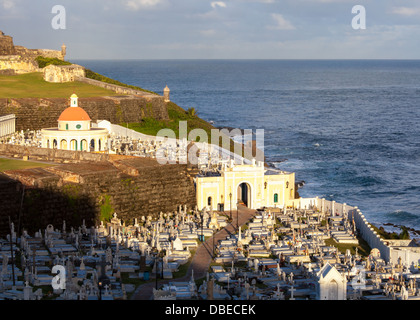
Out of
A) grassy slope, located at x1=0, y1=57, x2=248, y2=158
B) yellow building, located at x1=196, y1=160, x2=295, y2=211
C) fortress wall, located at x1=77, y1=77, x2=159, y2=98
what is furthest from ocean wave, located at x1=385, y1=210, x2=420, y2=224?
fortress wall, located at x1=77, y1=77, x2=159, y2=98

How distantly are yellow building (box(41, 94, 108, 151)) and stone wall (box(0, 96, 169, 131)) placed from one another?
579 inches

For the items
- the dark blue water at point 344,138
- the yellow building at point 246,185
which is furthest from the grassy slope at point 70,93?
the yellow building at point 246,185

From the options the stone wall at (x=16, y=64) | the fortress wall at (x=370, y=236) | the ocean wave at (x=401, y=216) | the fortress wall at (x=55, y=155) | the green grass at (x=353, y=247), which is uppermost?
the stone wall at (x=16, y=64)

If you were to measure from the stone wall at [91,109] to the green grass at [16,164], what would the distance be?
65.8 ft

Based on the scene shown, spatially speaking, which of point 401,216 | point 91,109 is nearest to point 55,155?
point 91,109

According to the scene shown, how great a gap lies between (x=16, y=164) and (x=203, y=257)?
16814mm

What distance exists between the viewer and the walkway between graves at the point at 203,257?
124ft

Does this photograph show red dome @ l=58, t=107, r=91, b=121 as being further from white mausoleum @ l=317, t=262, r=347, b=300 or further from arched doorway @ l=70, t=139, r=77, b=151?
white mausoleum @ l=317, t=262, r=347, b=300

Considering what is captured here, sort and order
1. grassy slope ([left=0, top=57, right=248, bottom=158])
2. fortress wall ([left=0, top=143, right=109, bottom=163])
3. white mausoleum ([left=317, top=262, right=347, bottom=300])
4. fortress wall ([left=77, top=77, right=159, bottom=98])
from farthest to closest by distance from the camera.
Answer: fortress wall ([left=77, top=77, right=159, bottom=98]) < grassy slope ([left=0, top=57, right=248, bottom=158]) < fortress wall ([left=0, top=143, right=109, bottom=163]) < white mausoleum ([left=317, top=262, right=347, bottom=300])

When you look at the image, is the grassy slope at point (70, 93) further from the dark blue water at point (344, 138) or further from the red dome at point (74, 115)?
the red dome at point (74, 115)

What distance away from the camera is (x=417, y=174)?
82750mm

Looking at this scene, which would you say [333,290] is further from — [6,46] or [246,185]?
[6,46]

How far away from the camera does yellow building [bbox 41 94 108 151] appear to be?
6141 cm

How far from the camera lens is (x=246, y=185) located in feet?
194
